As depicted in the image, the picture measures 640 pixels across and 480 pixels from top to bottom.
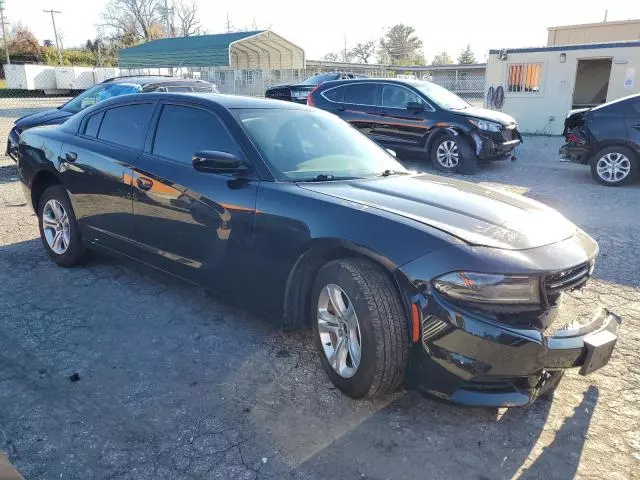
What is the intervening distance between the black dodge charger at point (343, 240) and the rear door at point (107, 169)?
2cm

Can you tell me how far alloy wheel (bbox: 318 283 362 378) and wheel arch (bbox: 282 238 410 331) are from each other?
17 cm

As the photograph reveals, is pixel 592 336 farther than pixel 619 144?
No

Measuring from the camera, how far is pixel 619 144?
9.15 m

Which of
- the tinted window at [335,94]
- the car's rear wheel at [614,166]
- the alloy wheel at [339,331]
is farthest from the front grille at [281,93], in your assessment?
the alloy wheel at [339,331]

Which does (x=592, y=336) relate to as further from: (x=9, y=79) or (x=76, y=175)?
(x=9, y=79)

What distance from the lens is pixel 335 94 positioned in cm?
1165

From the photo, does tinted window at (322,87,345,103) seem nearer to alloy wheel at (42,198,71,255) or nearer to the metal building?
alloy wheel at (42,198,71,255)

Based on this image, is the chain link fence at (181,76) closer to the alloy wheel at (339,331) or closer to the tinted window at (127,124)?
the tinted window at (127,124)

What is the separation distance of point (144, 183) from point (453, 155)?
7537 millimetres

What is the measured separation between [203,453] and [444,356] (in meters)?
1.25

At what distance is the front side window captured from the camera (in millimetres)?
16875

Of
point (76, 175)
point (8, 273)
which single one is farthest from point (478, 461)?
point (8, 273)

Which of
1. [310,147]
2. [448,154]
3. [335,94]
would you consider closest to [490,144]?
[448,154]

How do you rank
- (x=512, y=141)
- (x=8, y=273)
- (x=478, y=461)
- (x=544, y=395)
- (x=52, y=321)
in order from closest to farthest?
(x=478, y=461) < (x=544, y=395) < (x=52, y=321) < (x=8, y=273) < (x=512, y=141)
